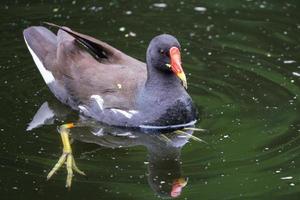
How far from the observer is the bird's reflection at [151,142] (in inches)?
229

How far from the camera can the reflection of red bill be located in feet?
18.5

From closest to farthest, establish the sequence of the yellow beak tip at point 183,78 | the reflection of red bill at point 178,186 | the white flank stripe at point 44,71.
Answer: the reflection of red bill at point 178,186 < the yellow beak tip at point 183,78 < the white flank stripe at point 44,71

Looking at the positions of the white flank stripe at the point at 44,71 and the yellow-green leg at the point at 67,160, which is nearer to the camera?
the yellow-green leg at the point at 67,160

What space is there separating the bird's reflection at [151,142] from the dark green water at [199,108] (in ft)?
0.05

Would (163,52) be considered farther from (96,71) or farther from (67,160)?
(67,160)

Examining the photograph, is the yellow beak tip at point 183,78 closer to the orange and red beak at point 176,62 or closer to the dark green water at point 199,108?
the orange and red beak at point 176,62

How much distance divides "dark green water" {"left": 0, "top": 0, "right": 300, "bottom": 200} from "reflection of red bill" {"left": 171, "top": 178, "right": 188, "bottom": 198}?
0.04 meters

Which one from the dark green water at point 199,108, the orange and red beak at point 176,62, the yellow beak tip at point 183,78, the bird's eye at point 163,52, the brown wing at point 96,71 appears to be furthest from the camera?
the brown wing at point 96,71

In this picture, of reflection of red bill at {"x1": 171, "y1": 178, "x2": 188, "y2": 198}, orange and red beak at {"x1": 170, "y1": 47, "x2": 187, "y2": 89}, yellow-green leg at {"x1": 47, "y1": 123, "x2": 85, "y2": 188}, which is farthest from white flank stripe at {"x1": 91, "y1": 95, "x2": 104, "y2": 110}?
reflection of red bill at {"x1": 171, "y1": 178, "x2": 188, "y2": 198}

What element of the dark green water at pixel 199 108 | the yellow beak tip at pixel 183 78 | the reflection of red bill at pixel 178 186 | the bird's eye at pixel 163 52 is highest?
the bird's eye at pixel 163 52

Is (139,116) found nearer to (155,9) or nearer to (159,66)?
(159,66)

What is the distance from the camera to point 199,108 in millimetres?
7125

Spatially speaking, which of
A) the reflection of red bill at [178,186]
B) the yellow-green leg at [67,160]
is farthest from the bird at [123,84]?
the reflection of red bill at [178,186]

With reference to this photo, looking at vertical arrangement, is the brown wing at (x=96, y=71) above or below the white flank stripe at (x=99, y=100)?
above
